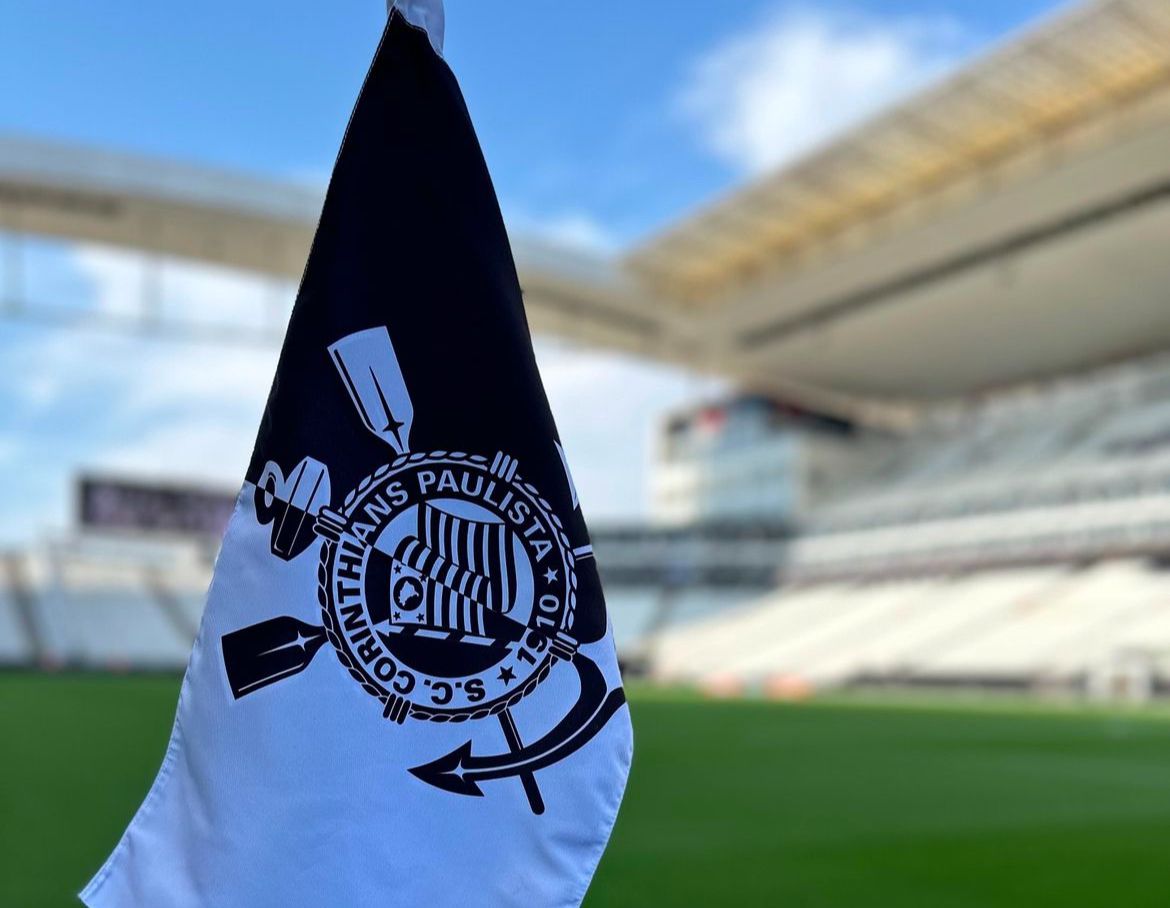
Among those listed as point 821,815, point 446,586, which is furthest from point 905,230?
point 446,586

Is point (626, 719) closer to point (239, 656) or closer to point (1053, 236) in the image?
point (239, 656)

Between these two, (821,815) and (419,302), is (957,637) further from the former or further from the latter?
(419,302)

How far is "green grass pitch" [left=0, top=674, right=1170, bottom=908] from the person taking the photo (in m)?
4.11

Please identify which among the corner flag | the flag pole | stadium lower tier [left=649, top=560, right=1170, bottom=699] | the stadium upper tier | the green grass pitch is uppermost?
the stadium upper tier

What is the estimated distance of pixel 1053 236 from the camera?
3369 centimetres

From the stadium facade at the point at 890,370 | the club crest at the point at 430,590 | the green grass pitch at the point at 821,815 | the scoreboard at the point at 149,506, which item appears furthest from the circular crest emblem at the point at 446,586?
the scoreboard at the point at 149,506

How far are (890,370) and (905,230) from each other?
1508cm

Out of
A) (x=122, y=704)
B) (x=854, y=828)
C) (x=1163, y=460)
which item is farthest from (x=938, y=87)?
(x=854, y=828)

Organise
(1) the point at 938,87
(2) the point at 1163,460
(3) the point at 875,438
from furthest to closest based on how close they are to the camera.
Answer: (3) the point at 875,438
(2) the point at 1163,460
(1) the point at 938,87

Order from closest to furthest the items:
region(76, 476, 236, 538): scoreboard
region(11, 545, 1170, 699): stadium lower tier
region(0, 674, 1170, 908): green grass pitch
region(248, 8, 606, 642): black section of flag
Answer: region(248, 8, 606, 642): black section of flag, region(0, 674, 1170, 908): green grass pitch, region(11, 545, 1170, 699): stadium lower tier, region(76, 476, 236, 538): scoreboard

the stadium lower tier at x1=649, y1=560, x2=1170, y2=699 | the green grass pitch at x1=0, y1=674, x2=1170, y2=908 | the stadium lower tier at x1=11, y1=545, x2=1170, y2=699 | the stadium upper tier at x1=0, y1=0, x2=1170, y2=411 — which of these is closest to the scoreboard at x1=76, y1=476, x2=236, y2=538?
the stadium lower tier at x1=11, y1=545, x2=1170, y2=699

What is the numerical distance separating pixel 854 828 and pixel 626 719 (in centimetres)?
413

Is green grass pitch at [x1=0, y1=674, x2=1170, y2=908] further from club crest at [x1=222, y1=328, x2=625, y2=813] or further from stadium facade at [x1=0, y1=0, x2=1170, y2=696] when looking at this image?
stadium facade at [x1=0, y1=0, x2=1170, y2=696]

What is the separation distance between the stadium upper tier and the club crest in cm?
2683
